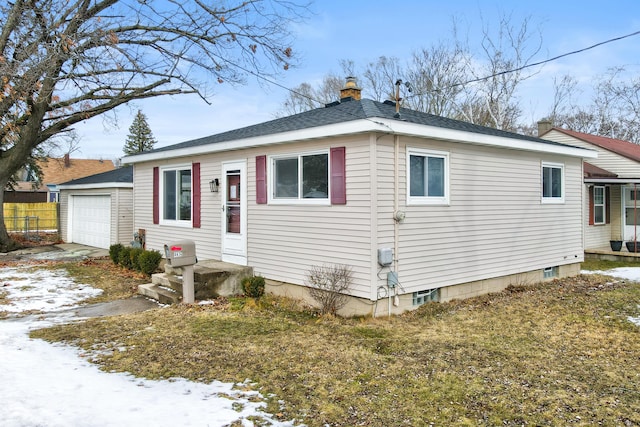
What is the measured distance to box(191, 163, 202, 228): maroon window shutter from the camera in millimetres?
→ 10008

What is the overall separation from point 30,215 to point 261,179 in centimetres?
2090

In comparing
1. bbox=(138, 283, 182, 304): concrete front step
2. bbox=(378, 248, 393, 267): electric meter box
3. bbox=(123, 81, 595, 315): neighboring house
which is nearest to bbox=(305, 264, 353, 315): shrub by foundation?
bbox=(123, 81, 595, 315): neighboring house

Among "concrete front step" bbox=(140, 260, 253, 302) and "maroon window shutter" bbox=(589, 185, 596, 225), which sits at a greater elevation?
"maroon window shutter" bbox=(589, 185, 596, 225)

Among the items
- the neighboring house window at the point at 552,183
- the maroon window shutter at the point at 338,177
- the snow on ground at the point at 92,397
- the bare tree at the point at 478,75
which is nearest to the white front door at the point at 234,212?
the maroon window shutter at the point at 338,177

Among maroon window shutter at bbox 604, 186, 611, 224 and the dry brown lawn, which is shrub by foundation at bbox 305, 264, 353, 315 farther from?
maroon window shutter at bbox 604, 186, 611, 224

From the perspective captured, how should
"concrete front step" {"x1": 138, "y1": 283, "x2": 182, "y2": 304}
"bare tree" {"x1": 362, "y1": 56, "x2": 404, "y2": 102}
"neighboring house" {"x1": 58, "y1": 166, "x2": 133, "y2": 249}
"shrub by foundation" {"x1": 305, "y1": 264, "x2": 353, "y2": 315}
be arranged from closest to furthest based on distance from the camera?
1. "shrub by foundation" {"x1": 305, "y1": 264, "x2": 353, "y2": 315}
2. "concrete front step" {"x1": 138, "y1": 283, "x2": 182, "y2": 304}
3. "neighboring house" {"x1": 58, "y1": 166, "x2": 133, "y2": 249}
4. "bare tree" {"x1": 362, "y1": 56, "x2": 404, "y2": 102}

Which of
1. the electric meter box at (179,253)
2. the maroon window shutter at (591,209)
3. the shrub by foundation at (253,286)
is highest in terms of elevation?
the maroon window shutter at (591,209)

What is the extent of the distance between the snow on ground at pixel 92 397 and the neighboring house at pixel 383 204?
10.7 feet

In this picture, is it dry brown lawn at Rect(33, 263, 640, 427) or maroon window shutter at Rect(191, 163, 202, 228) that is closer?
dry brown lawn at Rect(33, 263, 640, 427)

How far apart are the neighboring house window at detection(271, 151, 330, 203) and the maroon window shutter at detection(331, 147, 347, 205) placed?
0.18 meters

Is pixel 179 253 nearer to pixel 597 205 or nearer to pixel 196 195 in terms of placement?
pixel 196 195

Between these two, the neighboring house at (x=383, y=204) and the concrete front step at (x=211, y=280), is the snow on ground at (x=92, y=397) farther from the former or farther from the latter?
the neighboring house at (x=383, y=204)

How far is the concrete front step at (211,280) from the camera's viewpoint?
800cm

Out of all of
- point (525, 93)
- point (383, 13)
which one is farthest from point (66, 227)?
point (525, 93)
